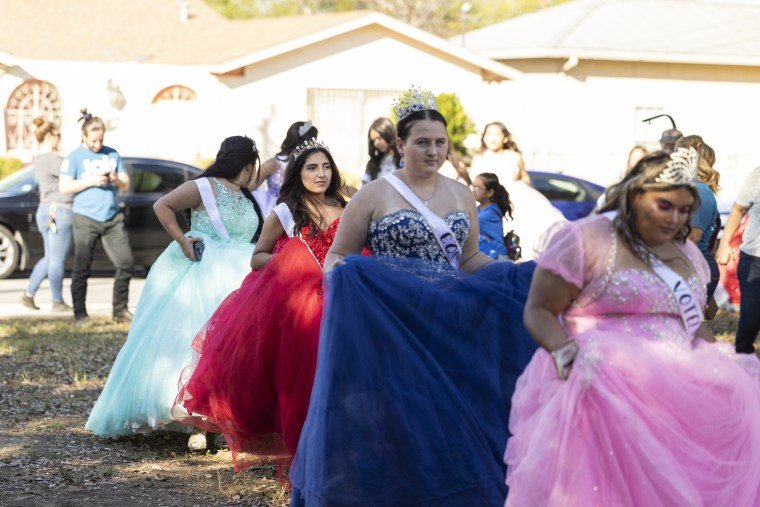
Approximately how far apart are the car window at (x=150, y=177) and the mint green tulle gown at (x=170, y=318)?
933cm

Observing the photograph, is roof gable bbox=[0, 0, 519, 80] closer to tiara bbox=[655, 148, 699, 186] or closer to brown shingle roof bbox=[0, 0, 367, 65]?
brown shingle roof bbox=[0, 0, 367, 65]

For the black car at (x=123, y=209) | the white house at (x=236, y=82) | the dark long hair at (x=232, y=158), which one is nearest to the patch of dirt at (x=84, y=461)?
the dark long hair at (x=232, y=158)

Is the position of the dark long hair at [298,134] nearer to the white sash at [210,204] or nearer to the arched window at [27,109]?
the white sash at [210,204]

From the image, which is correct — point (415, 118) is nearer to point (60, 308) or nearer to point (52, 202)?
point (52, 202)

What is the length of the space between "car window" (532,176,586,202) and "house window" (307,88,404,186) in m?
10.5

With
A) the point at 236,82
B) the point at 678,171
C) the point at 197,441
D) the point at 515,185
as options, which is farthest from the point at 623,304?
the point at 236,82

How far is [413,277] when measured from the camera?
17.0 feet

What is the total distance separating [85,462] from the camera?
284 inches

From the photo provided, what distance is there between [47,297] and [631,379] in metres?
11.9

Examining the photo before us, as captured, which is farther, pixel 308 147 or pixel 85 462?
pixel 85 462

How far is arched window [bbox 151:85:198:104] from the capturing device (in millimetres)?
29625

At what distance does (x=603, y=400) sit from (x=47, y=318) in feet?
32.7

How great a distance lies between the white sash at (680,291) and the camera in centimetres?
441

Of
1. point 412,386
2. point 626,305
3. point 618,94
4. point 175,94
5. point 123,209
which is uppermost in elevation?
point 618,94
